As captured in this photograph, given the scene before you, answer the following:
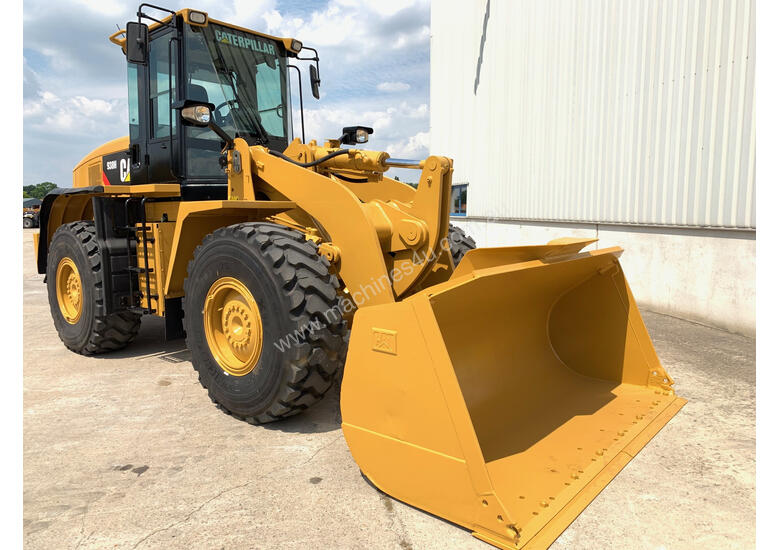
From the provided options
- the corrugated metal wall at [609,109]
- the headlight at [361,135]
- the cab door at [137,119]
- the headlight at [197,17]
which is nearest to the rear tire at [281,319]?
the headlight at [361,135]

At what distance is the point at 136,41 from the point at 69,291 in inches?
115

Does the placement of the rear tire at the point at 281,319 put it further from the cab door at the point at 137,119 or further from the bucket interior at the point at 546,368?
the cab door at the point at 137,119

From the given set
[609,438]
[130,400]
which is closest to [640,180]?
[609,438]

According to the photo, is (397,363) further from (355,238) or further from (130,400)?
(130,400)

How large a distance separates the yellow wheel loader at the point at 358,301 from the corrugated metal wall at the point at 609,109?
3.42 meters

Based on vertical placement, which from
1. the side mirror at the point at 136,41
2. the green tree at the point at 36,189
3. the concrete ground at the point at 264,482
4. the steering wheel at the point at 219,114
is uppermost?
the green tree at the point at 36,189

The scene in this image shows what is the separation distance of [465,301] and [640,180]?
5.45 metres

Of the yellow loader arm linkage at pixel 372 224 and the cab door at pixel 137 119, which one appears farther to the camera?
the cab door at pixel 137 119

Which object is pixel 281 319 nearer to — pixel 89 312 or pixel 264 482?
pixel 264 482

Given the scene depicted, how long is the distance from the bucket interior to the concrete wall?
119 inches

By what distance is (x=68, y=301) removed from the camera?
5.69 metres

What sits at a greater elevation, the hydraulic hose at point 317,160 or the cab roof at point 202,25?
the cab roof at point 202,25

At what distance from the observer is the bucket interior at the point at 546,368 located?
9.11 feet

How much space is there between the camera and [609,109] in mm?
7715
